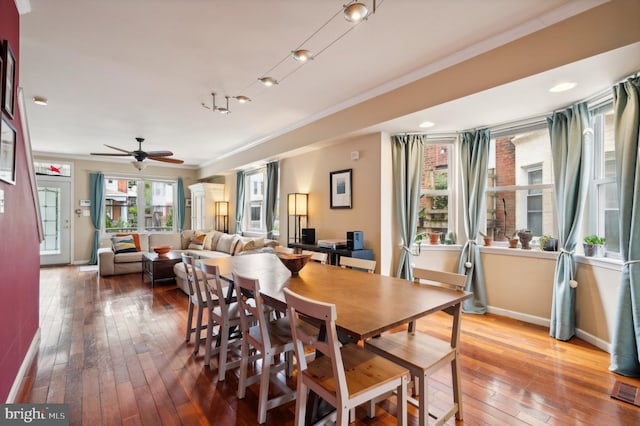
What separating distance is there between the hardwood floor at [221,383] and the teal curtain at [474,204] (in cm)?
29

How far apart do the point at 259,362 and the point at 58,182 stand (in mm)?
8007

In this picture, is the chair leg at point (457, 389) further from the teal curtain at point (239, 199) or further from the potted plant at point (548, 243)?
the teal curtain at point (239, 199)

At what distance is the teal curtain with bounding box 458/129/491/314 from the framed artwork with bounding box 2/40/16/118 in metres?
4.30

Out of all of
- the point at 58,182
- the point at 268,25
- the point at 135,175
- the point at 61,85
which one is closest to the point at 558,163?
the point at 268,25

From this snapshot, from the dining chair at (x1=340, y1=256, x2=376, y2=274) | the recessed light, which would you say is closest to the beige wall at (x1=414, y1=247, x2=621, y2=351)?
the recessed light

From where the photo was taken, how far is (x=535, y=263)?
3.43 m

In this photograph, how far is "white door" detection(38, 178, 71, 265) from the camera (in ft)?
24.0

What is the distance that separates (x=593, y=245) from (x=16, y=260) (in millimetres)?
4902

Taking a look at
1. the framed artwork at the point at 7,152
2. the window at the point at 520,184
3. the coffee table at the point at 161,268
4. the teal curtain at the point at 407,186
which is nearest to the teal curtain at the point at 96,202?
the coffee table at the point at 161,268

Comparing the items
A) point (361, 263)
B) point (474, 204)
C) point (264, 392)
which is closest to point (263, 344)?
point (264, 392)

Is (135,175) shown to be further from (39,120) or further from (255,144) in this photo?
(255,144)

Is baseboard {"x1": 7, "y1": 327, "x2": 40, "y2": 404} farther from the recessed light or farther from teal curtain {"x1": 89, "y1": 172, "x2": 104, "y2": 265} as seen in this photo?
teal curtain {"x1": 89, "y1": 172, "x2": 104, "y2": 265}

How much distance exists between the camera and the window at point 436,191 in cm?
420

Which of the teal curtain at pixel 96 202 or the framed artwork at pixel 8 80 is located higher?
the framed artwork at pixel 8 80
